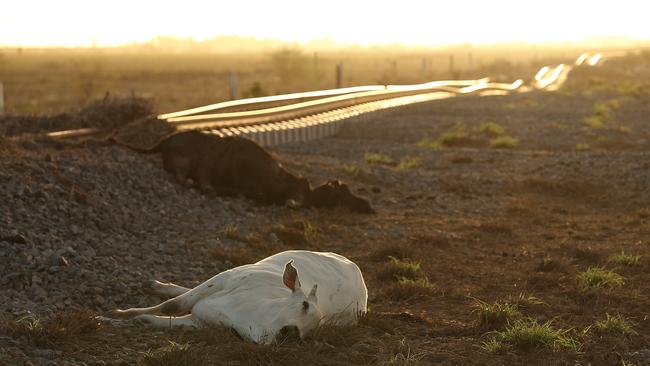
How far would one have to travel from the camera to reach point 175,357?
18.9ft

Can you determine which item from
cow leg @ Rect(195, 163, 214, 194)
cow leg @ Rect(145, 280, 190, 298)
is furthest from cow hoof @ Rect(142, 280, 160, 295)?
cow leg @ Rect(195, 163, 214, 194)

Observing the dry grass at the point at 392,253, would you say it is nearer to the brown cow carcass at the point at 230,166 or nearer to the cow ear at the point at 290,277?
the brown cow carcass at the point at 230,166

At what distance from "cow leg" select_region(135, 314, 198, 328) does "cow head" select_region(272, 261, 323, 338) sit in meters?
0.71

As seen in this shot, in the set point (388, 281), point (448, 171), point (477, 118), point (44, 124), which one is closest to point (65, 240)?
point (388, 281)

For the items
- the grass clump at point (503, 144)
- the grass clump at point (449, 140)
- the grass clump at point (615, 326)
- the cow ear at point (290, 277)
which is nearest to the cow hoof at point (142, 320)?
the cow ear at point (290, 277)

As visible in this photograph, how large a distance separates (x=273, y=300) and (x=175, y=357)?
0.77 meters

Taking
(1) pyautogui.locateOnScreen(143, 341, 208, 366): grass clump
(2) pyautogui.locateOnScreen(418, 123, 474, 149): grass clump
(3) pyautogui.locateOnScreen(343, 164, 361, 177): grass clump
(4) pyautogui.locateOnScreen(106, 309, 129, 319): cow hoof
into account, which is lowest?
(2) pyautogui.locateOnScreen(418, 123, 474, 149): grass clump

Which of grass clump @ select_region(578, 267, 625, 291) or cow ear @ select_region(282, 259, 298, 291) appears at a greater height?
cow ear @ select_region(282, 259, 298, 291)

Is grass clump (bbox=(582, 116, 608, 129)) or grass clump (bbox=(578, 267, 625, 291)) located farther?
grass clump (bbox=(582, 116, 608, 129))

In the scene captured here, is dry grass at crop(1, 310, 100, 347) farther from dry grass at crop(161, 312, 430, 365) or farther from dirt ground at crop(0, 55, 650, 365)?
dry grass at crop(161, 312, 430, 365)

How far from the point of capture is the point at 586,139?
23.2m

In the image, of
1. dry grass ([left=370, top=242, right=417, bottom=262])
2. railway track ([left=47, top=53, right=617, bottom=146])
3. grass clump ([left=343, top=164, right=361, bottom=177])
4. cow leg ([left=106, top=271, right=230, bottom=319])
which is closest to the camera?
cow leg ([left=106, top=271, right=230, bottom=319])

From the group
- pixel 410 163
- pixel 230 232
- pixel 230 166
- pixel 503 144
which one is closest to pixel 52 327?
pixel 230 232

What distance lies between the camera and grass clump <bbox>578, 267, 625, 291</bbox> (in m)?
8.68
